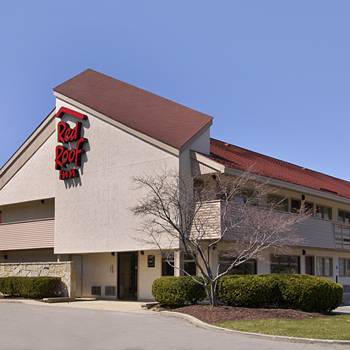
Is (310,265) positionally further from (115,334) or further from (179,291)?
(115,334)

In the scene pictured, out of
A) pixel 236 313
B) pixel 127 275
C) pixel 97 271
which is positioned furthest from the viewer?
pixel 97 271

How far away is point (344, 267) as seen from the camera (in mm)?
37219

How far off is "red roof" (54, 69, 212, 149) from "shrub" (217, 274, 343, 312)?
6.81 meters

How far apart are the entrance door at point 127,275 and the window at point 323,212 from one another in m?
11.1

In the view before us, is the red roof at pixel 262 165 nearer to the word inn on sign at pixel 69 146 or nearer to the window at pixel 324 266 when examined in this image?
the window at pixel 324 266

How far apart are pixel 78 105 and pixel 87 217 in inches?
219

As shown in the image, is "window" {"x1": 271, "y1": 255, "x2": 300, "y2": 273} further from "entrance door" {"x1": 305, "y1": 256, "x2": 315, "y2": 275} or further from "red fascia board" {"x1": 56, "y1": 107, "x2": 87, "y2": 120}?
"red fascia board" {"x1": 56, "y1": 107, "x2": 87, "y2": 120}

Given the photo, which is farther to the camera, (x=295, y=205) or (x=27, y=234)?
(x=27, y=234)

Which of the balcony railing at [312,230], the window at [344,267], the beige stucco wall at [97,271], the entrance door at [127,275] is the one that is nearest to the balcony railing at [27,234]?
the beige stucco wall at [97,271]

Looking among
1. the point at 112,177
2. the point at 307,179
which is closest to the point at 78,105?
the point at 112,177

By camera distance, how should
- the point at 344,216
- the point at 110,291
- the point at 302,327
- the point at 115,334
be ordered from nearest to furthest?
the point at 115,334 < the point at 302,327 < the point at 110,291 < the point at 344,216

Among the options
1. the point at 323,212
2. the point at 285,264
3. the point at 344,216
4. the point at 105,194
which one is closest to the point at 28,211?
the point at 105,194

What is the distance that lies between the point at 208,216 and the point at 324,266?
13770 mm

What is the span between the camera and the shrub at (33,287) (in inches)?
1090
